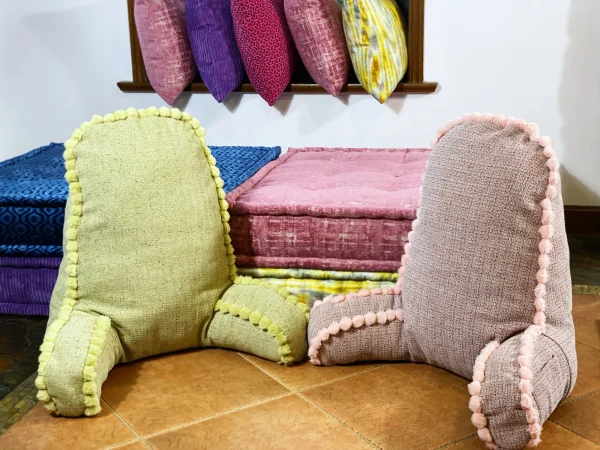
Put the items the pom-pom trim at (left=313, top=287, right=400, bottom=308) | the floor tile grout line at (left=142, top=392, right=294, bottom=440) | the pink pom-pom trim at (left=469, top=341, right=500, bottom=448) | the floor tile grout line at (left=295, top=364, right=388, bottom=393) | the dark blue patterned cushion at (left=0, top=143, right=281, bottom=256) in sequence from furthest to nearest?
the dark blue patterned cushion at (left=0, top=143, right=281, bottom=256) < the pom-pom trim at (left=313, top=287, right=400, bottom=308) < the floor tile grout line at (left=295, top=364, right=388, bottom=393) < the floor tile grout line at (left=142, top=392, right=294, bottom=440) < the pink pom-pom trim at (left=469, top=341, right=500, bottom=448)

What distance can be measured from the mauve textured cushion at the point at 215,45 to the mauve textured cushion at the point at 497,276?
54.3 inches

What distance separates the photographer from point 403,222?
1.66 m

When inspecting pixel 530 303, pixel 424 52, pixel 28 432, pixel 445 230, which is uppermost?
pixel 424 52

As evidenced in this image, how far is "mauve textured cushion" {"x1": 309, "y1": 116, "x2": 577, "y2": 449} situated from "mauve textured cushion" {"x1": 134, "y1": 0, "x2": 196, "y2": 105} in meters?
1.50

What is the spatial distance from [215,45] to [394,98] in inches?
26.5

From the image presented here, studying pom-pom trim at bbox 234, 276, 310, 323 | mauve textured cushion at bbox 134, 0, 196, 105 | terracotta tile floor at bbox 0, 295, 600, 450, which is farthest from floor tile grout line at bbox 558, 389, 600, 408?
mauve textured cushion at bbox 134, 0, 196, 105

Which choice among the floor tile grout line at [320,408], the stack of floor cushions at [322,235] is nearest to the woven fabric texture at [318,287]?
the stack of floor cushions at [322,235]

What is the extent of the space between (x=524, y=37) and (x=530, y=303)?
59.7 inches

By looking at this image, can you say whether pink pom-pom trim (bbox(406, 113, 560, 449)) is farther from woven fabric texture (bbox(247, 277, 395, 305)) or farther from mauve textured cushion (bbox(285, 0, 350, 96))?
mauve textured cushion (bbox(285, 0, 350, 96))

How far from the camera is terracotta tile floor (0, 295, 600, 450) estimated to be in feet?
4.25

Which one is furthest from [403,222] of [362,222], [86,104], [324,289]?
[86,104]

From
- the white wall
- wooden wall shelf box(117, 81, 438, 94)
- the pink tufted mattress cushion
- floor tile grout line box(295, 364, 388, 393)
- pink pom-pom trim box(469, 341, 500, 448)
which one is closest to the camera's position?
pink pom-pom trim box(469, 341, 500, 448)

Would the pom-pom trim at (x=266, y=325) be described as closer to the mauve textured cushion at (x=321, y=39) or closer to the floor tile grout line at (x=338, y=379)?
the floor tile grout line at (x=338, y=379)

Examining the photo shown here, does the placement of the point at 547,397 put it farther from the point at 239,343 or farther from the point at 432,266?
the point at 239,343
